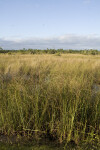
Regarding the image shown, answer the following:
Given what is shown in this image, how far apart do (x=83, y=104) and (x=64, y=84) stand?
1.46 ft

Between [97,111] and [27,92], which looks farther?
[27,92]

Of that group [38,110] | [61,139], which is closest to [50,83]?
[38,110]

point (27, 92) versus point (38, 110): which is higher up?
point (27, 92)

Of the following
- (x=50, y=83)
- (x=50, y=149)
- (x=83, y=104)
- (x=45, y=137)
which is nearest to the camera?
(x=50, y=149)

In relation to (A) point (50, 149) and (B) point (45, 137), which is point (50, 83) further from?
(A) point (50, 149)

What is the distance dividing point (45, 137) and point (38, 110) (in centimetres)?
41

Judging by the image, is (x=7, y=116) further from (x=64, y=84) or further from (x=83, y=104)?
(x=83, y=104)

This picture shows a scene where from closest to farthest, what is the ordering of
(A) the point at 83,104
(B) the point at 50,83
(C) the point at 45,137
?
(C) the point at 45,137
(A) the point at 83,104
(B) the point at 50,83

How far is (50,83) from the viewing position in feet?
9.68

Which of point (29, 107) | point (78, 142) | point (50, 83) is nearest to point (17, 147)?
point (29, 107)

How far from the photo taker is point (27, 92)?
9.23 feet

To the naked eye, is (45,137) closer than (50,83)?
Yes

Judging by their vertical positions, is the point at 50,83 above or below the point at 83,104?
above

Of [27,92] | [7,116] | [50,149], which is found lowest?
[50,149]
